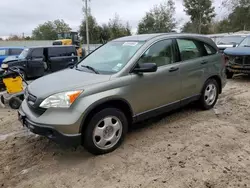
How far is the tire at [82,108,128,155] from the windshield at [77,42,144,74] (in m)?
0.68

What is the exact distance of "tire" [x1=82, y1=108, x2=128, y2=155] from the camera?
325cm

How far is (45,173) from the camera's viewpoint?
3111 millimetres

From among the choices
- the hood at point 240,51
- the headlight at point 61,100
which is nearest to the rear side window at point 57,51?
the hood at point 240,51

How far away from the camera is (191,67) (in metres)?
4.59

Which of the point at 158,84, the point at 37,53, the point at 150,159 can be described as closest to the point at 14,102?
the point at 158,84

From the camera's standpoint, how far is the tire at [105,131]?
3.25 m

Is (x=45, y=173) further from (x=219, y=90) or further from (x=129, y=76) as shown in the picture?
(x=219, y=90)

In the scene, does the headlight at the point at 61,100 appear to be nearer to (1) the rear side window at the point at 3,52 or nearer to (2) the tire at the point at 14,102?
(2) the tire at the point at 14,102

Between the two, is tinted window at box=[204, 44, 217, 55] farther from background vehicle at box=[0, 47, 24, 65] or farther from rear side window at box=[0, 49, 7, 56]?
rear side window at box=[0, 49, 7, 56]

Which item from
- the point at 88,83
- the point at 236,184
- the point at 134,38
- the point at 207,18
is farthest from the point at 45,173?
the point at 207,18

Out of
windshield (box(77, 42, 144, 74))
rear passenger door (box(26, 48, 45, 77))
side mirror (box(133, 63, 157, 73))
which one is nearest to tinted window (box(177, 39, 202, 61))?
windshield (box(77, 42, 144, 74))

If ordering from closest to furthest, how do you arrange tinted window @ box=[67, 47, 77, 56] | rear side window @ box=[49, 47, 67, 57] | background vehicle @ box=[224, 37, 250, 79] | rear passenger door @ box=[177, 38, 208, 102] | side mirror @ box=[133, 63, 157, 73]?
1. side mirror @ box=[133, 63, 157, 73]
2. rear passenger door @ box=[177, 38, 208, 102]
3. background vehicle @ box=[224, 37, 250, 79]
4. rear side window @ box=[49, 47, 67, 57]
5. tinted window @ box=[67, 47, 77, 56]

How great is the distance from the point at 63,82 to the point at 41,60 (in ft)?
29.9

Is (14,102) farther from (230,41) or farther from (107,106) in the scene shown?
(230,41)
